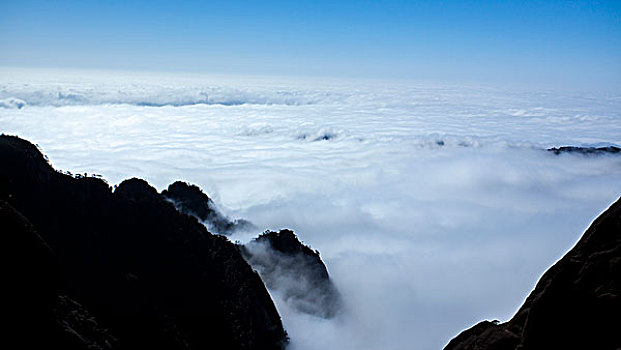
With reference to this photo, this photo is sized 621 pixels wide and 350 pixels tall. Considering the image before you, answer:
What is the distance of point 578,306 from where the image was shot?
13.9 metres

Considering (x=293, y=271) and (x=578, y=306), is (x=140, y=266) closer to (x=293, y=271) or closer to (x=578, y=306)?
(x=578, y=306)

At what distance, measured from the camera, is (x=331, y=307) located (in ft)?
299

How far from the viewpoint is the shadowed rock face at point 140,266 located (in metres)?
37.8

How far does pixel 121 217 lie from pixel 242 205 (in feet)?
377

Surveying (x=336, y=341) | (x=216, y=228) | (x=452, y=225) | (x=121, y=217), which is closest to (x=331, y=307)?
(x=336, y=341)

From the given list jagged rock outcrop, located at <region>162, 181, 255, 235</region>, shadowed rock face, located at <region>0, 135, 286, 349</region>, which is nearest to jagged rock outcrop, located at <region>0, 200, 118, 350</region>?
shadowed rock face, located at <region>0, 135, 286, 349</region>

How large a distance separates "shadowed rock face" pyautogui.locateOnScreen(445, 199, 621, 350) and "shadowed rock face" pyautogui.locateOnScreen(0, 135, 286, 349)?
98.2ft

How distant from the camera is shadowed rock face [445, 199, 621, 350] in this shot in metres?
13.1

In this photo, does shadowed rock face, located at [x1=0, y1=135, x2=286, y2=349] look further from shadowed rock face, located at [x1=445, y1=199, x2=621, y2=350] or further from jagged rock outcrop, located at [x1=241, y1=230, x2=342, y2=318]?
shadowed rock face, located at [x1=445, y1=199, x2=621, y2=350]

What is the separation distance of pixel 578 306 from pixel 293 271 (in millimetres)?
78688

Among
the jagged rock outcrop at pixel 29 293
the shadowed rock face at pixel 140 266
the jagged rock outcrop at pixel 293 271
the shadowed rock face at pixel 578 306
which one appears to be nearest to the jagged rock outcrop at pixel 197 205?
the jagged rock outcrop at pixel 293 271

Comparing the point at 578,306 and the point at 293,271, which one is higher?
the point at 578,306

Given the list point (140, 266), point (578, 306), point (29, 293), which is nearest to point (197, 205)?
point (140, 266)

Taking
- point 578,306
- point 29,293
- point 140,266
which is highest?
point 578,306
